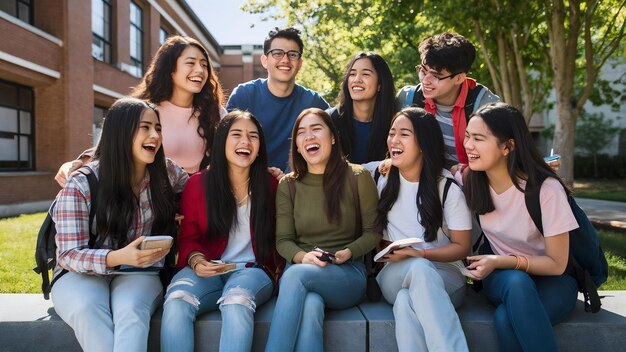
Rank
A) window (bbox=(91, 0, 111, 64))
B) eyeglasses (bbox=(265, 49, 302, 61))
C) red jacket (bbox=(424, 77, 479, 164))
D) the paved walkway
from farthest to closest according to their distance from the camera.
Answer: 1. window (bbox=(91, 0, 111, 64))
2. the paved walkway
3. eyeglasses (bbox=(265, 49, 302, 61))
4. red jacket (bbox=(424, 77, 479, 164))

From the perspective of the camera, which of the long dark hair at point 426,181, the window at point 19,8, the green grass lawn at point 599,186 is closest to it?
the long dark hair at point 426,181

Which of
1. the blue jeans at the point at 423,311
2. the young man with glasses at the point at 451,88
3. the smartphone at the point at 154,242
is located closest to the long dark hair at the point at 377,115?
the young man with glasses at the point at 451,88

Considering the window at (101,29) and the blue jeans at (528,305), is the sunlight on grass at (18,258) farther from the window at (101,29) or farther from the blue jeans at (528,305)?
the window at (101,29)

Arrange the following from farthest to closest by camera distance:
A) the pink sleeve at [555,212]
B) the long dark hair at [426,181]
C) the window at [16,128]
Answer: the window at [16,128], the long dark hair at [426,181], the pink sleeve at [555,212]

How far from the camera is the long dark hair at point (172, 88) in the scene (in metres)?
4.45

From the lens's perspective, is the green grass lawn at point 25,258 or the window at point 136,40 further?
the window at point 136,40

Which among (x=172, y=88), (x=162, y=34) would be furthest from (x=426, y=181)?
(x=162, y=34)

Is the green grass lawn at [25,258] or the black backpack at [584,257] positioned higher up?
the black backpack at [584,257]

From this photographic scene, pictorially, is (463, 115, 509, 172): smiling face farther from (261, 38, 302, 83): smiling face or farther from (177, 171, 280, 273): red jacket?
(261, 38, 302, 83): smiling face

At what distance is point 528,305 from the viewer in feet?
9.60

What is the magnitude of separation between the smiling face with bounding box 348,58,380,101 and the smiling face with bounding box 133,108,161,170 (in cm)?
161

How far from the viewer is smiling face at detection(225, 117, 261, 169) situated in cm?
364

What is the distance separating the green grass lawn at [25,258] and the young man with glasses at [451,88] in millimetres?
2305

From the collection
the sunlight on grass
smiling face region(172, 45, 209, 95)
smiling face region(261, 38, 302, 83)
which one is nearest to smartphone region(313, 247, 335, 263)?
smiling face region(172, 45, 209, 95)
